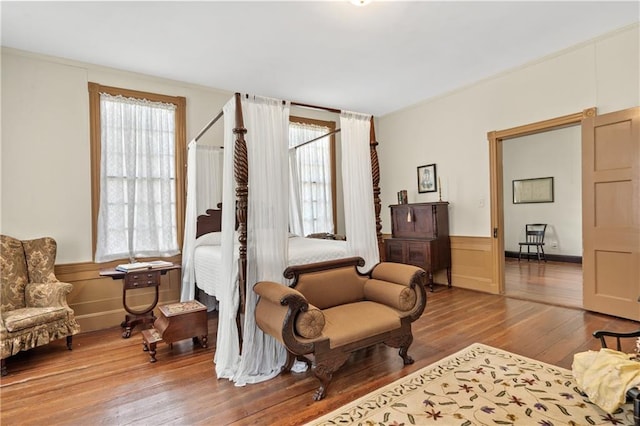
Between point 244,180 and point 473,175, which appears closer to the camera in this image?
point 244,180

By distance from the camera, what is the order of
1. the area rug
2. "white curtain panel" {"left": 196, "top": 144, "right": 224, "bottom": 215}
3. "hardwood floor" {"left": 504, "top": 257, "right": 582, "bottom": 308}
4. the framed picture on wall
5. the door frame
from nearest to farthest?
the area rug < "white curtain panel" {"left": 196, "top": 144, "right": 224, "bottom": 215} < "hardwood floor" {"left": 504, "top": 257, "right": 582, "bottom": 308} < the door frame < the framed picture on wall

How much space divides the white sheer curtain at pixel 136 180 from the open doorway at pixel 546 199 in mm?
6103

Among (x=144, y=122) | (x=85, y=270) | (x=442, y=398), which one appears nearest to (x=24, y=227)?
(x=85, y=270)

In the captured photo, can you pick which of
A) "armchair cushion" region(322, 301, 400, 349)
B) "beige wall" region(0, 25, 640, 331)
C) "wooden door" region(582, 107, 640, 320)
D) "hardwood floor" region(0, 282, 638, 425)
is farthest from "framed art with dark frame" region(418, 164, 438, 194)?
"armchair cushion" region(322, 301, 400, 349)

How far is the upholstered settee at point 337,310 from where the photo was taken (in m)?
2.27

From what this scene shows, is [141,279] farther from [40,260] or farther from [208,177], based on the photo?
[208,177]

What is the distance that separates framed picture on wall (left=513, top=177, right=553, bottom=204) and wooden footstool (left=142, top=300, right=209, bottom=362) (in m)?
7.97

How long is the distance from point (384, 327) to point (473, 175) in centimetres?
349

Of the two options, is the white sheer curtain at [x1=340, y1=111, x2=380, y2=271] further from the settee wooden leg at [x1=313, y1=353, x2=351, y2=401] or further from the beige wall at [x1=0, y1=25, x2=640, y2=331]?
the beige wall at [x1=0, y1=25, x2=640, y2=331]

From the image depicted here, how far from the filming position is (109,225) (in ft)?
13.3

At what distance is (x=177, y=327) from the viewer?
305 cm

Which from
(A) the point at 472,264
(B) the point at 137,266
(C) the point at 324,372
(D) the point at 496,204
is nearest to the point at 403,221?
(A) the point at 472,264

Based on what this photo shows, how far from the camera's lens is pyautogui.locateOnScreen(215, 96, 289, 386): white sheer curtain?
264cm

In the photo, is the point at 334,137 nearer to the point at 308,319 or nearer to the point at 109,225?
the point at 109,225
